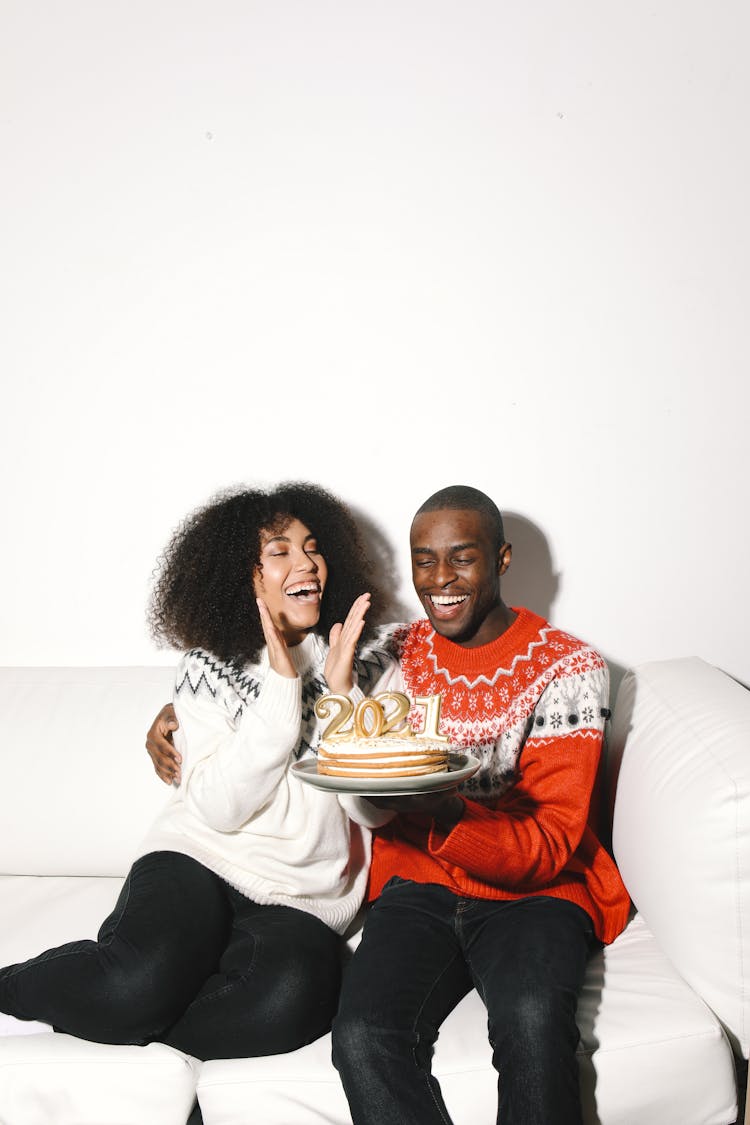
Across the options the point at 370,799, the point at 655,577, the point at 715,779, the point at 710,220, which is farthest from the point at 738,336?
the point at 370,799

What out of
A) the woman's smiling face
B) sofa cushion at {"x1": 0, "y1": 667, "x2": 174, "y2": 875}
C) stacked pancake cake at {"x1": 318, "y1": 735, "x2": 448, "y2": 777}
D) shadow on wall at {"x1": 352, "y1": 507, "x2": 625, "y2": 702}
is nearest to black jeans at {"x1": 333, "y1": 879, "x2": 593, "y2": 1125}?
stacked pancake cake at {"x1": 318, "y1": 735, "x2": 448, "y2": 777}

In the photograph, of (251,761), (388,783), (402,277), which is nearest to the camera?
(388,783)

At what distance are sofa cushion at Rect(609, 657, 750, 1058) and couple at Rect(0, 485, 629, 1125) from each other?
13 cm

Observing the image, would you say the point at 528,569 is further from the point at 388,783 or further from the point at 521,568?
the point at 388,783

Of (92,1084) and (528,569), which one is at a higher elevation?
(528,569)

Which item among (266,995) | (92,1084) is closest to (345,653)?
(266,995)

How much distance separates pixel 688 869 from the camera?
175 cm

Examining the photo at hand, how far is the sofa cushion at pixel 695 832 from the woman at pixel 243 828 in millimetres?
546

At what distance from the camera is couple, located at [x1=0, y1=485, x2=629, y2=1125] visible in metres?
1.67

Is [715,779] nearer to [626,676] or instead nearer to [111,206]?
[626,676]

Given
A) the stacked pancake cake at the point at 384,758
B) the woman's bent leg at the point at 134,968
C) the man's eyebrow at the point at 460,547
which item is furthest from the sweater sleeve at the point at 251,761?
the man's eyebrow at the point at 460,547

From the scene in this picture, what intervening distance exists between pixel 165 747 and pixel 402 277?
133 cm

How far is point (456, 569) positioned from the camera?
207cm

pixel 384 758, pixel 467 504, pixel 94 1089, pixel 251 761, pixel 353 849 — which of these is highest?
pixel 467 504
